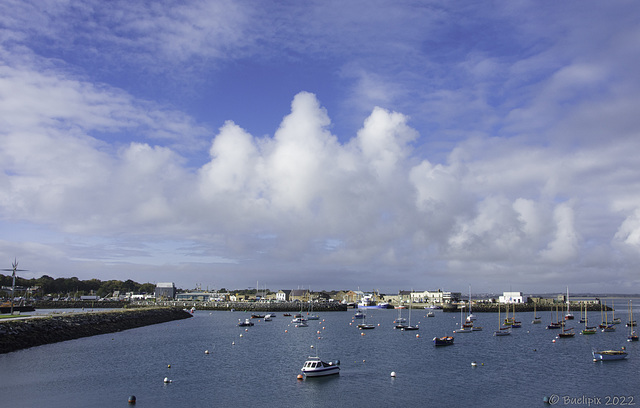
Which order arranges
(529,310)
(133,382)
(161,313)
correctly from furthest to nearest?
(529,310)
(161,313)
(133,382)

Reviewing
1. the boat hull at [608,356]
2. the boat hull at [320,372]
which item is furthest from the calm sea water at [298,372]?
the boat hull at [608,356]

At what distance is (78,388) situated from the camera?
43156 mm

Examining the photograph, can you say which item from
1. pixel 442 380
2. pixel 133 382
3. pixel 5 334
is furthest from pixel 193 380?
pixel 5 334

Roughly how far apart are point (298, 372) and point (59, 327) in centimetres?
4815

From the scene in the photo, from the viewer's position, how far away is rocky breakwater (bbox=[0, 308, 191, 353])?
206 ft

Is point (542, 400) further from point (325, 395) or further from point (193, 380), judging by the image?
point (193, 380)

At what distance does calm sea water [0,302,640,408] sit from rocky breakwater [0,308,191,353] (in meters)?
2.60

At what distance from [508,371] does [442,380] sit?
36.0ft

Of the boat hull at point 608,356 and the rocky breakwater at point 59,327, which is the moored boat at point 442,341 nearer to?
the boat hull at point 608,356

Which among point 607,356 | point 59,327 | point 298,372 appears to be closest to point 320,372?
point 298,372

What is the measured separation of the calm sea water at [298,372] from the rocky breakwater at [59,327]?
8.53 ft

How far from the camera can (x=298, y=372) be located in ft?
175

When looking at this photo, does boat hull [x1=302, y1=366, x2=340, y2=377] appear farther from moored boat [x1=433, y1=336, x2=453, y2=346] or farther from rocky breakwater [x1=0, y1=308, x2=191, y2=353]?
rocky breakwater [x1=0, y1=308, x2=191, y2=353]

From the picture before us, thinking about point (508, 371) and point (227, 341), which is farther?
point (227, 341)
